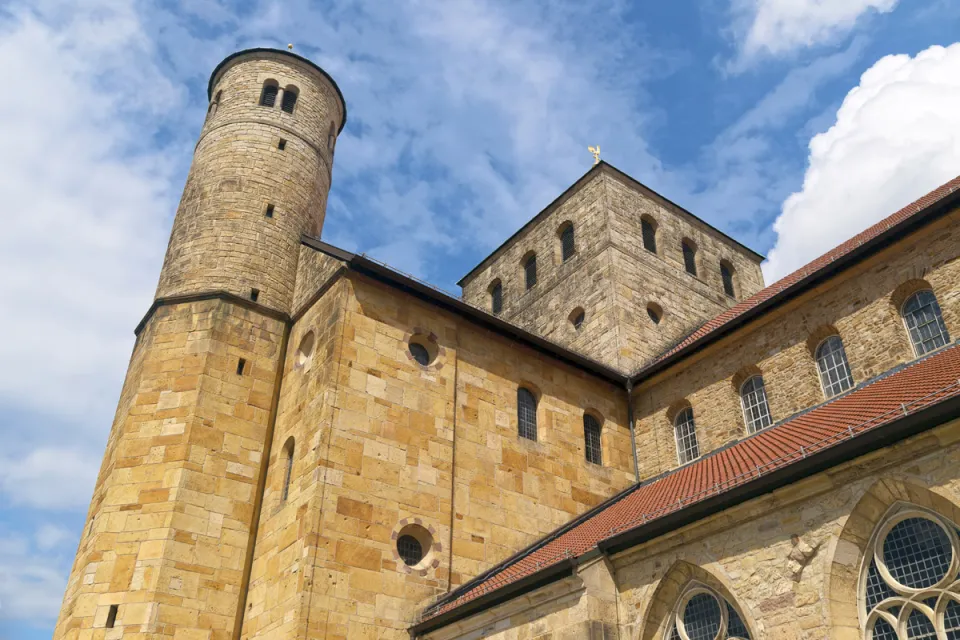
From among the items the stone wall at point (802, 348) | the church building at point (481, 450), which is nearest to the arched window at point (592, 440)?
the church building at point (481, 450)

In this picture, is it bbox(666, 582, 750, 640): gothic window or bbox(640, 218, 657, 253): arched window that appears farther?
bbox(640, 218, 657, 253): arched window

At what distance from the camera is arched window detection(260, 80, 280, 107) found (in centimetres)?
2289

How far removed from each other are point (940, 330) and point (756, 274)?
15057 mm

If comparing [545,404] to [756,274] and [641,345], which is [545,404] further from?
[756,274]

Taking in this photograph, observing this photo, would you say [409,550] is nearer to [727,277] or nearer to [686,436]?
[686,436]

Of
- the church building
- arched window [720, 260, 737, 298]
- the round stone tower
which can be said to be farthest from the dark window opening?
arched window [720, 260, 737, 298]

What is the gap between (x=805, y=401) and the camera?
16.5 metres

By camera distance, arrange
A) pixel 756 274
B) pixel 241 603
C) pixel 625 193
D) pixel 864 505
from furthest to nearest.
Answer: pixel 756 274 → pixel 625 193 → pixel 241 603 → pixel 864 505

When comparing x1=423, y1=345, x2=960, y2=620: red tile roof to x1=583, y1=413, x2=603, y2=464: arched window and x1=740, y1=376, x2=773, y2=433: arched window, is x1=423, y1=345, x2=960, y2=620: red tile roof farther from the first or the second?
x1=583, y1=413, x2=603, y2=464: arched window

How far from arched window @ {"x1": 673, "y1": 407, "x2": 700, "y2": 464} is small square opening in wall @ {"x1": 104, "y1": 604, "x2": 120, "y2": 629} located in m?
12.4

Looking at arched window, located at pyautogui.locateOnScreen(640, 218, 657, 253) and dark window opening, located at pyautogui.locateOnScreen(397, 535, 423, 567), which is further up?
arched window, located at pyautogui.locateOnScreen(640, 218, 657, 253)

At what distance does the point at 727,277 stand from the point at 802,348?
1193 centimetres

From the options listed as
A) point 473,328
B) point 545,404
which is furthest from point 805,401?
point 473,328

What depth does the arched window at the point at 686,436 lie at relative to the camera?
1906 cm
